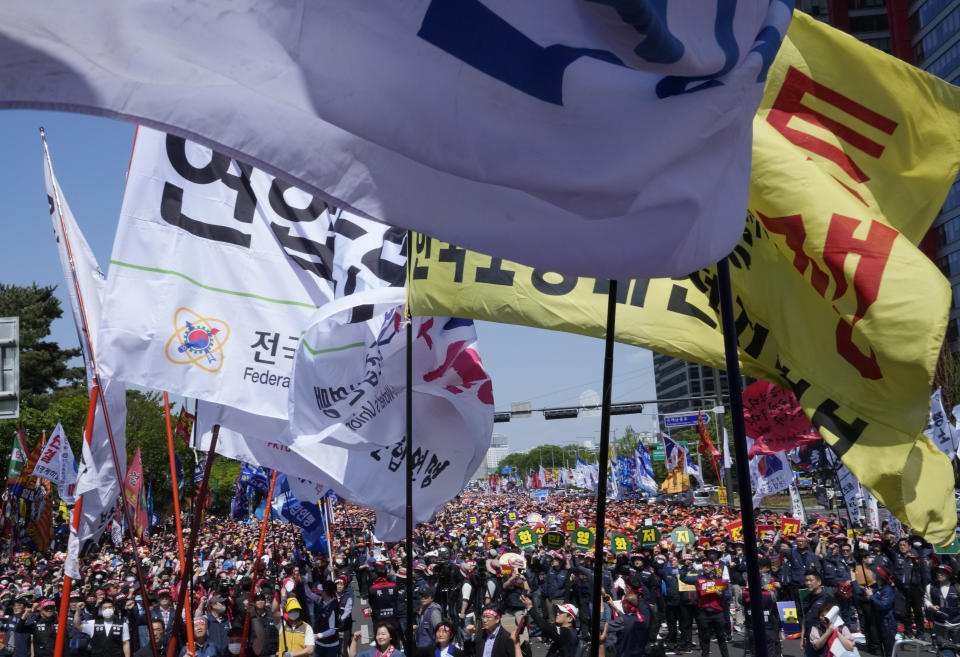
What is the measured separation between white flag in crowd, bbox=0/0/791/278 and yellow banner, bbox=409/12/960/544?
172 centimetres

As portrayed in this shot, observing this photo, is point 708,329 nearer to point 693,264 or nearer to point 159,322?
point 693,264

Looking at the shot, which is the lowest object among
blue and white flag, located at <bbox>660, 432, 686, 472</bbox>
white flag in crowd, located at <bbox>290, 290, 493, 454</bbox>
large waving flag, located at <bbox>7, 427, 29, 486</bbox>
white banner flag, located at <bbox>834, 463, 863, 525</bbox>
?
white flag in crowd, located at <bbox>290, 290, 493, 454</bbox>

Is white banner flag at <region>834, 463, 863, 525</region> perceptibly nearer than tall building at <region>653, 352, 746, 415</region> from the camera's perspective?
Yes

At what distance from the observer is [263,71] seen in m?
2.57

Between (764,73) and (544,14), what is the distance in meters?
0.82

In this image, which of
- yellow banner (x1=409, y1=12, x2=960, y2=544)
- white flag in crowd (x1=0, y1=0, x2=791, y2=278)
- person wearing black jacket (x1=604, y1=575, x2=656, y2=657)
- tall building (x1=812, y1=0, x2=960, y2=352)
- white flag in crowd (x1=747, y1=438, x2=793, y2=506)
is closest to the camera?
white flag in crowd (x1=0, y1=0, x2=791, y2=278)

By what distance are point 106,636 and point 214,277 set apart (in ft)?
35.4

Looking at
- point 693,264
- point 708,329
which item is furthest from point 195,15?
point 708,329

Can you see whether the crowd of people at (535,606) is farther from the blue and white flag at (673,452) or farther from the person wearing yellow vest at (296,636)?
the blue and white flag at (673,452)

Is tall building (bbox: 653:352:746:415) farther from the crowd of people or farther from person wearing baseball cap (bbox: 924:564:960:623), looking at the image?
person wearing baseball cap (bbox: 924:564:960:623)

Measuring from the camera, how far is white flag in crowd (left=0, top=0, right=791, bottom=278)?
2428 millimetres

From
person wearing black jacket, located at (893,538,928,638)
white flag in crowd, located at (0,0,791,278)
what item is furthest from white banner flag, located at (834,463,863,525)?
white flag in crowd, located at (0,0,791,278)

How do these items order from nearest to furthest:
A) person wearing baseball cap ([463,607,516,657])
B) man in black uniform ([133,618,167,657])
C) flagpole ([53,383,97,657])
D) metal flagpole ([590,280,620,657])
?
metal flagpole ([590,280,620,657]) < flagpole ([53,383,97,657]) < person wearing baseball cap ([463,607,516,657]) < man in black uniform ([133,618,167,657])

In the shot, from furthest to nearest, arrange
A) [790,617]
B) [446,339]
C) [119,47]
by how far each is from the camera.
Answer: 1. [790,617]
2. [446,339]
3. [119,47]
